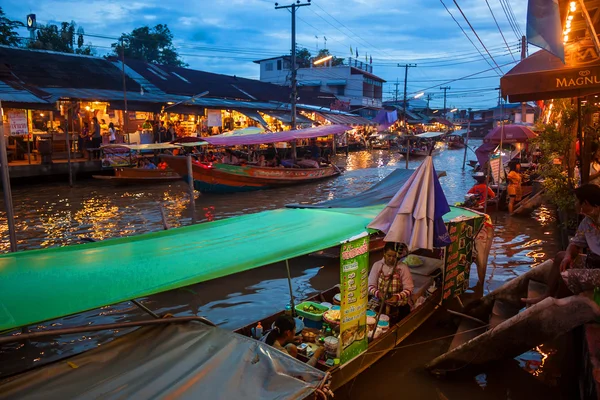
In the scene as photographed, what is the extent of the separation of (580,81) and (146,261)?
522cm

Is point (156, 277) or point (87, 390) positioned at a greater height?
point (156, 277)

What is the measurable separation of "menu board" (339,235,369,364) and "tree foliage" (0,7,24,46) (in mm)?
29249

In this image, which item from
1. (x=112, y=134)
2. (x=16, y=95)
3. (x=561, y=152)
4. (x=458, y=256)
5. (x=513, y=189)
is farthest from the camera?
(x=112, y=134)

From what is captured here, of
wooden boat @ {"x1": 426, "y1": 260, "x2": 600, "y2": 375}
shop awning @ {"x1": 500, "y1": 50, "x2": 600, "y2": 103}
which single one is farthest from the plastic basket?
shop awning @ {"x1": 500, "y1": 50, "x2": 600, "y2": 103}

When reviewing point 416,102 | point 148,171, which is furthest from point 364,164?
point 416,102

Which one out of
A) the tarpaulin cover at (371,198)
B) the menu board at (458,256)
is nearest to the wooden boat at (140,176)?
the tarpaulin cover at (371,198)

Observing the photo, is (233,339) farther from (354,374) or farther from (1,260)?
(1,260)

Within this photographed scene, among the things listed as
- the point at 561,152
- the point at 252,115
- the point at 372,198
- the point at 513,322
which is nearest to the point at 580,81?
the point at 513,322

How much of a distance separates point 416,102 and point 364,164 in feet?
210

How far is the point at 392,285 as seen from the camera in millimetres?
6438

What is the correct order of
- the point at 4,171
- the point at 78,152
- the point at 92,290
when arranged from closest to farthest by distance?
1. the point at 92,290
2. the point at 4,171
3. the point at 78,152

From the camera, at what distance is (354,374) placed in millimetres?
5301

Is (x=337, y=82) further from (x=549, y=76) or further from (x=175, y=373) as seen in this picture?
(x=175, y=373)

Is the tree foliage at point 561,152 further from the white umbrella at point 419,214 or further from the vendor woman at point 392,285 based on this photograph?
the vendor woman at point 392,285
